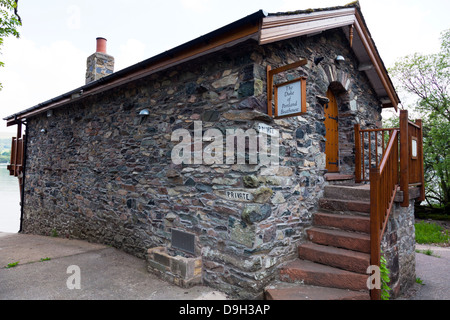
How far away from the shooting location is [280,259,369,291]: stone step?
3037 mm

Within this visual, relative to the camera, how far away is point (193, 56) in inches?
135

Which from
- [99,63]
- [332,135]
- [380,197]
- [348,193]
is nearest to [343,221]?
[348,193]

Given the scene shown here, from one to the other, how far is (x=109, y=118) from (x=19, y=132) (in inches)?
217

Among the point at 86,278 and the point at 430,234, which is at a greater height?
the point at 86,278

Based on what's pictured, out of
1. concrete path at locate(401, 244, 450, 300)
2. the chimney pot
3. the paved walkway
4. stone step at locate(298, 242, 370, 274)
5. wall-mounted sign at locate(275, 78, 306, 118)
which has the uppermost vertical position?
the chimney pot

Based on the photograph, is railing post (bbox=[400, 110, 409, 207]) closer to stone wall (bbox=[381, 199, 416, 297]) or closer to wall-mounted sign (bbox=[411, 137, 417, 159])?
stone wall (bbox=[381, 199, 416, 297])

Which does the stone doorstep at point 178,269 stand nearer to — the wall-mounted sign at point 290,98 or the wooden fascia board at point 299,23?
the wall-mounted sign at point 290,98

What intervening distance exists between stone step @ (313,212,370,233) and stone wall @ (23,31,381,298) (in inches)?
6.2

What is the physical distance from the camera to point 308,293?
9.84 ft

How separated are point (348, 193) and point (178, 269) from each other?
2.71m

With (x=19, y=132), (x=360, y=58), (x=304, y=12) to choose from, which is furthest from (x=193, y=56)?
(x=19, y=132)
